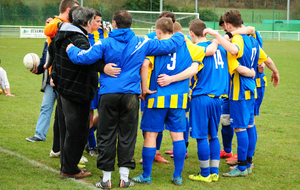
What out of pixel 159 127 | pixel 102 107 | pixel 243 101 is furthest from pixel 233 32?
pixel 102 107

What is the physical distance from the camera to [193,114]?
4539mm

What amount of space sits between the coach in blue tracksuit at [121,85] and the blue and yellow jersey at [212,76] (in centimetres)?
53

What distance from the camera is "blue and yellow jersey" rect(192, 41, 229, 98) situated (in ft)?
14.7

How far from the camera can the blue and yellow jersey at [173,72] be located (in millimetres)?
4328

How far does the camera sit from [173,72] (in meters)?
4.38

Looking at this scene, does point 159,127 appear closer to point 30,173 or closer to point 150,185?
point 150,185

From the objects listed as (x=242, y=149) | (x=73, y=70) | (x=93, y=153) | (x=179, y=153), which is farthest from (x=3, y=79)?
(x=242, y=149)

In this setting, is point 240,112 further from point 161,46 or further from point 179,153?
point 161,46

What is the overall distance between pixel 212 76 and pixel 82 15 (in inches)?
72.7

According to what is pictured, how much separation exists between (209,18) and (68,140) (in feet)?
141

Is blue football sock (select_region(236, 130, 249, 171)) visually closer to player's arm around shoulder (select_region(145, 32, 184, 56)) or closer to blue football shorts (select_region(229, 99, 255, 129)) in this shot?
blue football shorts (select_region(229, 99, 255, 129))

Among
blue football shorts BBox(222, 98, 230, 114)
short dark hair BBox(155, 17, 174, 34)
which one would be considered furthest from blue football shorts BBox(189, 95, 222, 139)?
short dark hair BBox(155, 17, 174, 34)

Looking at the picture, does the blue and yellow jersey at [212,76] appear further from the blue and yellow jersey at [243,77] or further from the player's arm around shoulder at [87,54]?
the player's arm around shoulder at [87,54]

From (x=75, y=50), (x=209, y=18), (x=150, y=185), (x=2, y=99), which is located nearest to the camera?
(x=75, y=50)
